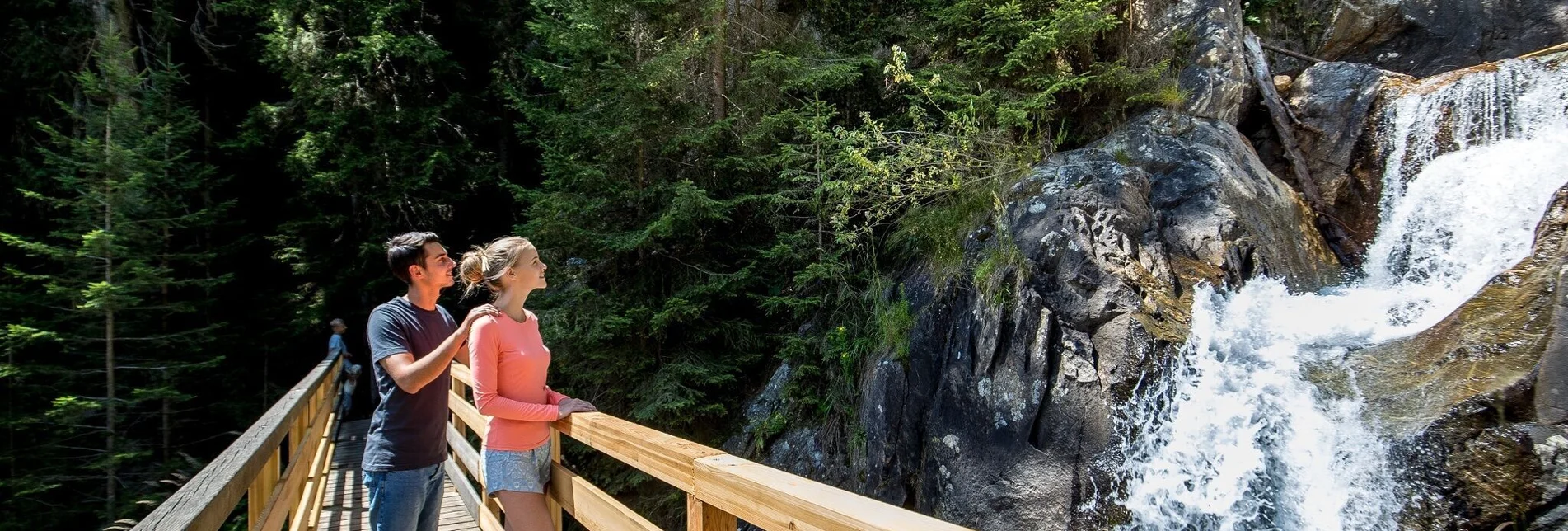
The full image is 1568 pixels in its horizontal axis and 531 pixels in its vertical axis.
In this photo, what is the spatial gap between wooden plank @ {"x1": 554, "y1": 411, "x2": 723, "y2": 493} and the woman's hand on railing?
0.11ft

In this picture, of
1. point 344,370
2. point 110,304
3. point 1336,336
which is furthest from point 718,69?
point 110,304

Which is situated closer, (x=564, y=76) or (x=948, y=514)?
(x=948, y=514)

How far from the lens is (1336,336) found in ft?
20.8

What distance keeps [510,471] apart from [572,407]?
0.30m

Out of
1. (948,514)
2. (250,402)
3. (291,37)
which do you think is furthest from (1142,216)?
(250,402)

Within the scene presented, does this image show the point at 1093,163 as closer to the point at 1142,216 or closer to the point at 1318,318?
the point at 1142,216

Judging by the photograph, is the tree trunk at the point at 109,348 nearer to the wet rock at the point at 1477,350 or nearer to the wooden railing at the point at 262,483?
the wooden railing at the point at 262,483

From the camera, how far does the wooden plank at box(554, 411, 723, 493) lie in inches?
79.8

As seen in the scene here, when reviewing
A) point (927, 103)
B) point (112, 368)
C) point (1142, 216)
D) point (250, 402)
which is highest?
point (927, 103)

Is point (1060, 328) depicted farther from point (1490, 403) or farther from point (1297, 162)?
point (1297, 162)

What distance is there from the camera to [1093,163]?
7.89m

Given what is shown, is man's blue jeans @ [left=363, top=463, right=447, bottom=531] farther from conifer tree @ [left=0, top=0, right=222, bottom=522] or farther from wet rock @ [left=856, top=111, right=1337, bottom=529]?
conifer tree @ [left=0, top=0, right=222, bottom=522]

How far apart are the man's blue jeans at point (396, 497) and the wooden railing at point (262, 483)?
359 millimetres

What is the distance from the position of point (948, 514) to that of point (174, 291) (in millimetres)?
13678
